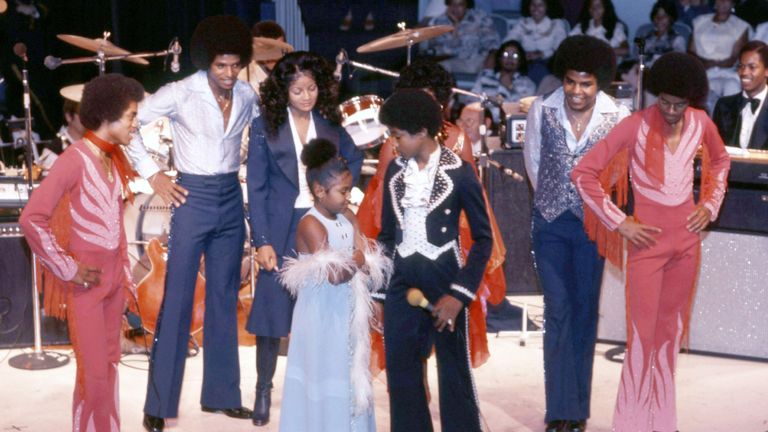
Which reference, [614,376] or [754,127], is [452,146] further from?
[754,127]

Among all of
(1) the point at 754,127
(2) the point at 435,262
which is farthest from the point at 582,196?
(1) the point at 754,127

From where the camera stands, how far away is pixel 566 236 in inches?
192

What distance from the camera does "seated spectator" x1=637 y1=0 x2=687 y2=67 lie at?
10664 mm

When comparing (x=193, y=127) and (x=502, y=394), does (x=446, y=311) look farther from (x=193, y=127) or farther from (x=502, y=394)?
(x=502, y=394)

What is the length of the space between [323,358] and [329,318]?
16cm

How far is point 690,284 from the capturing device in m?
4.62

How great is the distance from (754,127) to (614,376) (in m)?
2.18

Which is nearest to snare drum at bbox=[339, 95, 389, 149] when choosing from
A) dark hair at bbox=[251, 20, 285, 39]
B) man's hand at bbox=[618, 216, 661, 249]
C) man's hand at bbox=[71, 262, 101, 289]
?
dark hair at bbox=[251, 20, 285, 39]

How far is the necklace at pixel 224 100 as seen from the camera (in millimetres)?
5000

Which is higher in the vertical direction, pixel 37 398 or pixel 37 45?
pixel 37 45

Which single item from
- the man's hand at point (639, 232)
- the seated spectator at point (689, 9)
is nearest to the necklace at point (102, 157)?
the man's hand at point (639, 232)

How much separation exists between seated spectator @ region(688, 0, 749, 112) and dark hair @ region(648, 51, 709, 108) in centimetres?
643

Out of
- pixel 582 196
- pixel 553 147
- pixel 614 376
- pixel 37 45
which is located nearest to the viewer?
pixel 582 196

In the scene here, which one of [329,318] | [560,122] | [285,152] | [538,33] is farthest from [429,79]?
[538,33]
